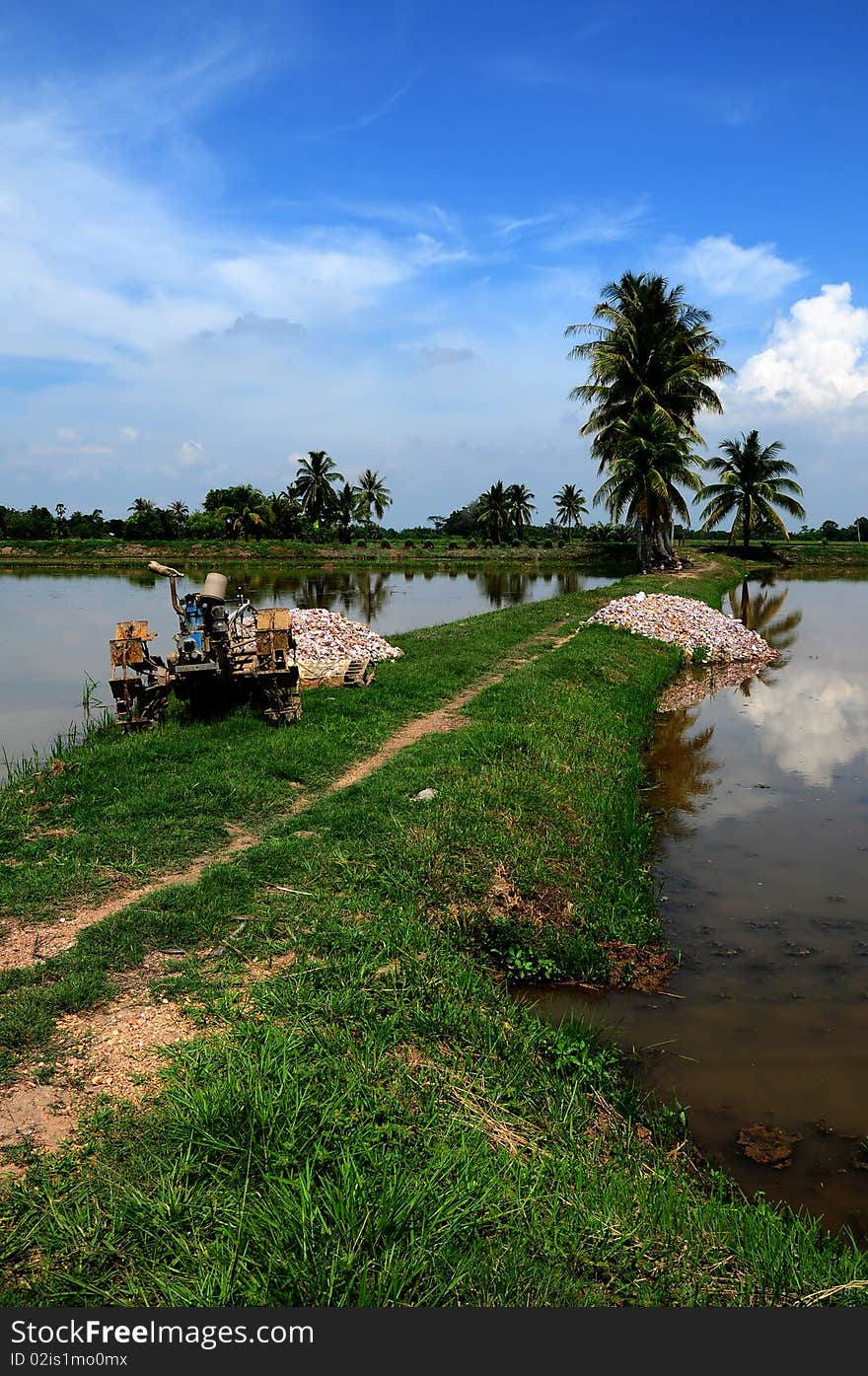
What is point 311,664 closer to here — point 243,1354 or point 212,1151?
point 212,1151

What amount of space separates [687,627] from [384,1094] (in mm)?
19472

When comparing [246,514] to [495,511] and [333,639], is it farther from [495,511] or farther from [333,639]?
[333,639]

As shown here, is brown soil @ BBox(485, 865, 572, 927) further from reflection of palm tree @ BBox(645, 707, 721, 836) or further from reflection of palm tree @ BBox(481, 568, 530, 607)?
reflection of palm tree @ BBox(481, 568, 530, 607)

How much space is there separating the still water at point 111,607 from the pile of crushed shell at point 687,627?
6.54 m

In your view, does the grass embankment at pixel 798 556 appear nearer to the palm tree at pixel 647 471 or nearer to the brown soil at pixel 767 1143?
the palm tree at pixel 647 471

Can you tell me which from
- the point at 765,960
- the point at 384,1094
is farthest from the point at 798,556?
the point at 384,1094

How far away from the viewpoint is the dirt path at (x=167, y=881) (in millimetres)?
5012

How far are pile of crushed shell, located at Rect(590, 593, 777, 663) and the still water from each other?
6.54 meters

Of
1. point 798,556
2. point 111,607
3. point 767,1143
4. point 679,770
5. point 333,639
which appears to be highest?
point 798,556

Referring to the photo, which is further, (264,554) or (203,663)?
(264,554)

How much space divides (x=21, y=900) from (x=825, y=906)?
639 centimetres

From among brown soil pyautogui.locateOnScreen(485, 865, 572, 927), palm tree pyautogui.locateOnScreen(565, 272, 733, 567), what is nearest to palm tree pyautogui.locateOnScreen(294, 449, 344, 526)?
palm tree pyautogui.locateOnScreen(565, 272, 733, 567)

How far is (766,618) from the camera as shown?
96.3 feet

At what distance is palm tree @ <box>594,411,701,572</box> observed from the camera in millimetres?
36750
